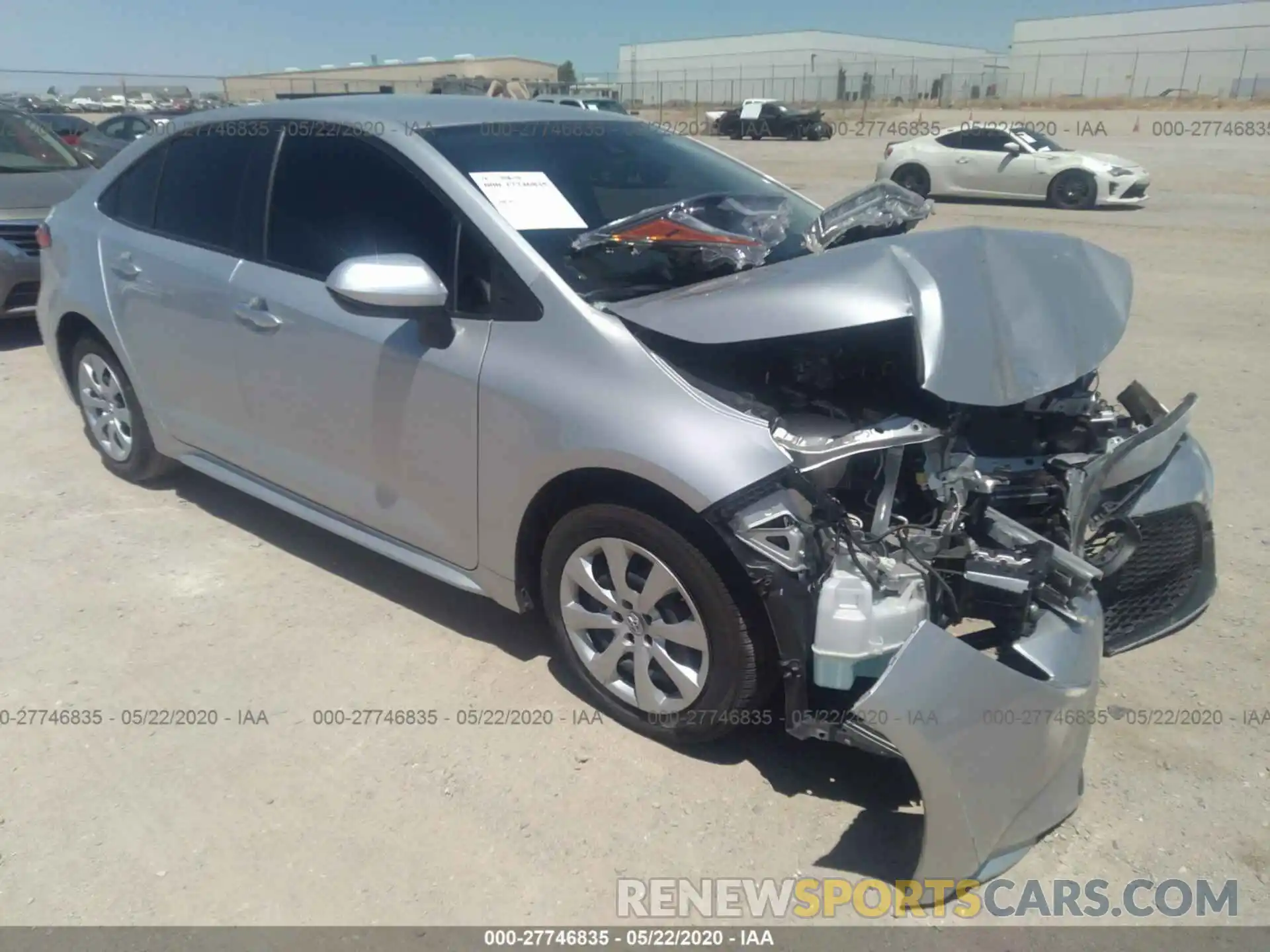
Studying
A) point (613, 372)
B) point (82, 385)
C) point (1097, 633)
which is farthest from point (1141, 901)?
point (82, 385)

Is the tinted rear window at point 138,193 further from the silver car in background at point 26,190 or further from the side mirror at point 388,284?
the silver car in background at point 26,190

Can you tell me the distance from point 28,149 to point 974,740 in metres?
9.44

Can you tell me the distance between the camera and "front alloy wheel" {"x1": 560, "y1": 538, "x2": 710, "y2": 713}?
2.72 m

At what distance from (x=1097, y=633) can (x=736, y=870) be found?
3.74 ft

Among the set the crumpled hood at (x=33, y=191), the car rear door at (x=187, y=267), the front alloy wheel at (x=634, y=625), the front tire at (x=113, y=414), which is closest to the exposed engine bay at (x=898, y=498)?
the front alloy wheel at (x=634, y=625)

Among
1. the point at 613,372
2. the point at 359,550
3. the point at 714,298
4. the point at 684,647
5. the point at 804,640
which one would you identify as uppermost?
the point at 714,298

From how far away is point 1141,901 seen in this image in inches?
94.9

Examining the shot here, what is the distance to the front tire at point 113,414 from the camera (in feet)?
14.9

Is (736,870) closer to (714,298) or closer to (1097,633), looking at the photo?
(1097,633)

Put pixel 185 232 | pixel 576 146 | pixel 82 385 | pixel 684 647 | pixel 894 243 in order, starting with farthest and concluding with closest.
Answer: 1. pixel 82 385
2. pixel 185 232
3. pixel 576 146
4. pixel 894 243
5. pixel 684 647

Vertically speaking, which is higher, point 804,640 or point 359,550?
point 804,640

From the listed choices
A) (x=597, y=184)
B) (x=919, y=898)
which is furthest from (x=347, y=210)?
(x=919, y=898)

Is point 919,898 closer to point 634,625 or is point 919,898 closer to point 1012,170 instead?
point 634,625

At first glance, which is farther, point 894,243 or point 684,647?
point 894,243
